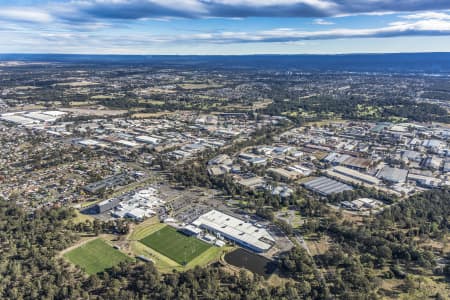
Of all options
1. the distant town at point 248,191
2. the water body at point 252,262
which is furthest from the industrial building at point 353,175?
the water body at point 252,262

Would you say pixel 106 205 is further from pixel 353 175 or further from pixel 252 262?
pixel 353 175

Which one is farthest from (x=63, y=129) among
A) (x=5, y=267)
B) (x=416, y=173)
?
(x=416, y=173)

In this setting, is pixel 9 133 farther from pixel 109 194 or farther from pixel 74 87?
pixel 74 87

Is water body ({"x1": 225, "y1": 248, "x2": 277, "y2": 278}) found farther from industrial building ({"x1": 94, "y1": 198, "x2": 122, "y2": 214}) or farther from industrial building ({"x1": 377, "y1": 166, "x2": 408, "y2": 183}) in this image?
industrial building ({"x1": 377, "y1": 166, "x2": 408, "y2": 183})

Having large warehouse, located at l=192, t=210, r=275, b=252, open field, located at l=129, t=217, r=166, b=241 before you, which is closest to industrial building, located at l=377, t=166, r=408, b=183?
large warehouse, located at l=192, t=210, r=275, b=252

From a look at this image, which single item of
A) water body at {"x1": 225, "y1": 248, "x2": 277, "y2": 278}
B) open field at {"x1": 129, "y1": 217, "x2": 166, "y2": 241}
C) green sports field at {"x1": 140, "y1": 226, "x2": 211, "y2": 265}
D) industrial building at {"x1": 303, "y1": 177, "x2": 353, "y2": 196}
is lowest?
water body at {"x1": 225, "y1": 248, "x2": 277, "y2": 278}

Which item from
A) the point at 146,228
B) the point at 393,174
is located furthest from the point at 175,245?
the point at 393,174
